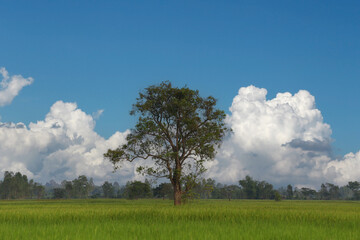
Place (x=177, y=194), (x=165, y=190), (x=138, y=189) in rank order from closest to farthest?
(x=177, y=194), (x=138, y=189), (x=165, y=190)

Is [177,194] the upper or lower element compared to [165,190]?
upper

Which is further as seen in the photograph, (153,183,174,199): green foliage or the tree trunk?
(153,183,174,199): green foliage

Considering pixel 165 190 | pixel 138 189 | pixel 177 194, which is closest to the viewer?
pixel 177 194

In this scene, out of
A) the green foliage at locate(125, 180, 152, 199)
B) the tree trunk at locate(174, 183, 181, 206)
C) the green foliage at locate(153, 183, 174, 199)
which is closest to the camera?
the tree trunk at locate(174, 183, 181, 206)

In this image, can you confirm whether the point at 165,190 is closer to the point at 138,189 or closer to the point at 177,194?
the point at 138,189

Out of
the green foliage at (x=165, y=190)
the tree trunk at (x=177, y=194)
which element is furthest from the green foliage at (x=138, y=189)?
the tree trunk at (x=177, y=194)

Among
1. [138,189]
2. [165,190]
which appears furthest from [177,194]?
[165,190]

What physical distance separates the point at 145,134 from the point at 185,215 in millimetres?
24382

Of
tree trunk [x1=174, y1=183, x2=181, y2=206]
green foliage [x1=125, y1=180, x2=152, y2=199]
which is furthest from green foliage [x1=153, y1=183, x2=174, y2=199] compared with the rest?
tree trunk [x1=174, y1=183, x2=181, y2=206]

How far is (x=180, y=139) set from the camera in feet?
146

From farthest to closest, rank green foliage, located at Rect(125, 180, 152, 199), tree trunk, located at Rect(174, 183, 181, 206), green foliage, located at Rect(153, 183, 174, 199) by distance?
green foliage, located at Rect(153, 183, 174, 199) → green foliage, located at Rect(125, 180, 152, 199) → tree trunk, located at Rect(174, 183, 181, 206)

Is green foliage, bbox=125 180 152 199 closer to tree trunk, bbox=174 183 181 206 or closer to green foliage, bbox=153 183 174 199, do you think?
green foliage, bbox=153 183 174 199

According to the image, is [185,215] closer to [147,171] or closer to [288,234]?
[288,234]

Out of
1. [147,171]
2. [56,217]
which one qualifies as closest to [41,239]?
[56,217]
